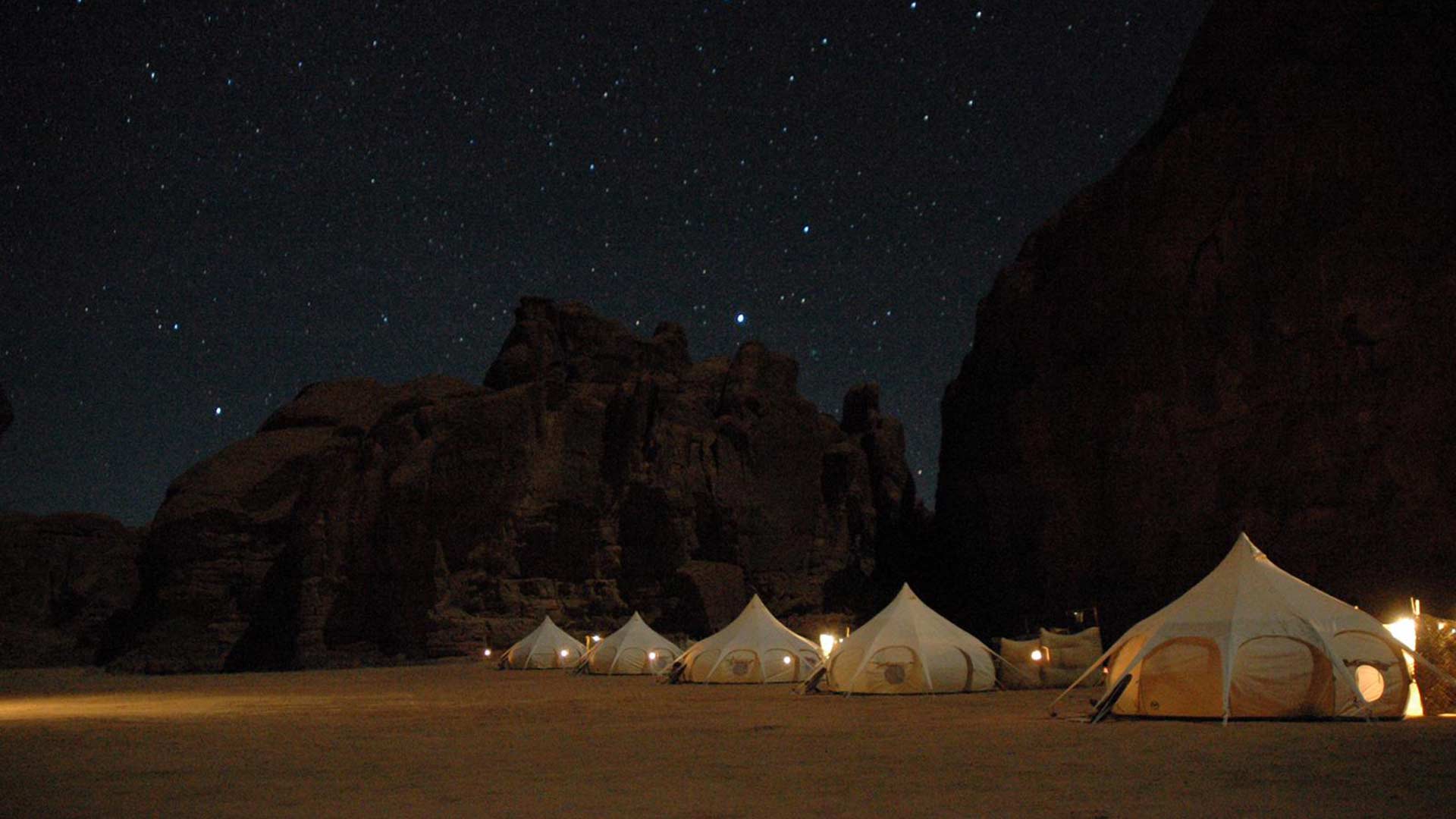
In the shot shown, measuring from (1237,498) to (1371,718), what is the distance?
33.0 m

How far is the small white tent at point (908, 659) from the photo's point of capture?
27781 mm

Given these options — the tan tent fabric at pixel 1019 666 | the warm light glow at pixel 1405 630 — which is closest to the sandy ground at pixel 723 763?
the warm light glow at pixel 1405 630

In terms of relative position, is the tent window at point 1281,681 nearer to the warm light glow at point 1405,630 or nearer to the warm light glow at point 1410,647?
the warm light glow at point 1410,647

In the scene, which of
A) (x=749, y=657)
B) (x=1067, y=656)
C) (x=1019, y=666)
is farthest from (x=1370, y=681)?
(x=749, y=657)

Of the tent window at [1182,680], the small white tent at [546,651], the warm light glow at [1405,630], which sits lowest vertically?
the small white tent at [546,651]

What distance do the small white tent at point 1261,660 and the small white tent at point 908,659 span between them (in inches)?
328

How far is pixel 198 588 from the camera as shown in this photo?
7162cm

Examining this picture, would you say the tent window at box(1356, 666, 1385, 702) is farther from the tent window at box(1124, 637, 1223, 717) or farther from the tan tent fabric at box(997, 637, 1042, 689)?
the tan tent fabric at box(997, 637, 1042, 689)

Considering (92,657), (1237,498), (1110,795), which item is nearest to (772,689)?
(1110,795)

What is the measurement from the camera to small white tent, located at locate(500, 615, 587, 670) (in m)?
51.1

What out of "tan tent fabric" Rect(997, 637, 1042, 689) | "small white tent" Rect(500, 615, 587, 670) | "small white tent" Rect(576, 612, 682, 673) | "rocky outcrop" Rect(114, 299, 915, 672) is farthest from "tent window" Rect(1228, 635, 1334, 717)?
"rocky outcrop" Rect(114, 299, 915, 672)

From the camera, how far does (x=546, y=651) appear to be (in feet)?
169

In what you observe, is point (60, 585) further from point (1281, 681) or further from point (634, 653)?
point (1281, 681)

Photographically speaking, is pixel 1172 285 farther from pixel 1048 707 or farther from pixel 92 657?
pixel 92 657
